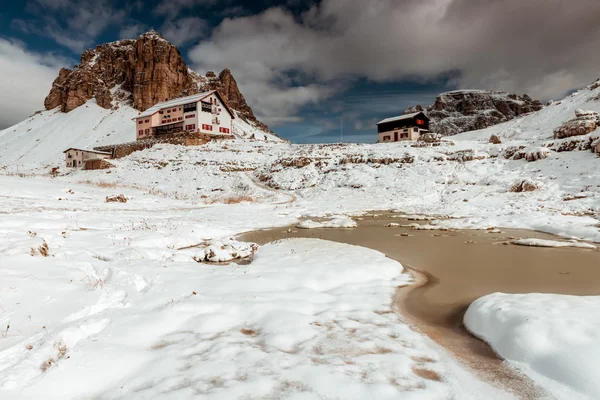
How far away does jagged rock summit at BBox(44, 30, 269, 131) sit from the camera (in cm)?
8856

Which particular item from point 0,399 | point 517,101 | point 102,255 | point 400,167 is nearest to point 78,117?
point 400,167

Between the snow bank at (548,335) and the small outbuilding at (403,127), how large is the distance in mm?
62913

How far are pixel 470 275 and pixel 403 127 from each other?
6232cm

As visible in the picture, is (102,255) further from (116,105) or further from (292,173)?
(116,105)

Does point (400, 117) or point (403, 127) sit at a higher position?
point (400, 117)

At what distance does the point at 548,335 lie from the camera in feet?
12.2

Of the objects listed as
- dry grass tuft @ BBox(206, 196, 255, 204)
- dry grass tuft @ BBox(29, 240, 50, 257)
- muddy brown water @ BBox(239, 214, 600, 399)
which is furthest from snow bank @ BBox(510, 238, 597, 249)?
dry grass tuft @ BBox(206, 196, 255, 204)

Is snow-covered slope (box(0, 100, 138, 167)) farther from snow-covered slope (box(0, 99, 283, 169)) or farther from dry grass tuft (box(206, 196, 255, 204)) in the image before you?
dry grass tuft (box(206, 196, 255, 204))

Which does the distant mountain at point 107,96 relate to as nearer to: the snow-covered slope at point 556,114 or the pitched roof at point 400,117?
the pitched roof at point 400,117

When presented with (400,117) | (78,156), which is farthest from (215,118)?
(400,117)

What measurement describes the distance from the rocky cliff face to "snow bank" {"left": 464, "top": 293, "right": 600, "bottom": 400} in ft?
511

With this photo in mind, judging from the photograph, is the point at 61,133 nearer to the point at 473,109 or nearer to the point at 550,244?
the point at 550,244

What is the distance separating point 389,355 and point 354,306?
1.76 m

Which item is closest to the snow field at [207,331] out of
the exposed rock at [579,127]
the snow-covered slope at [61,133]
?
the exposed rock at [579,127]
